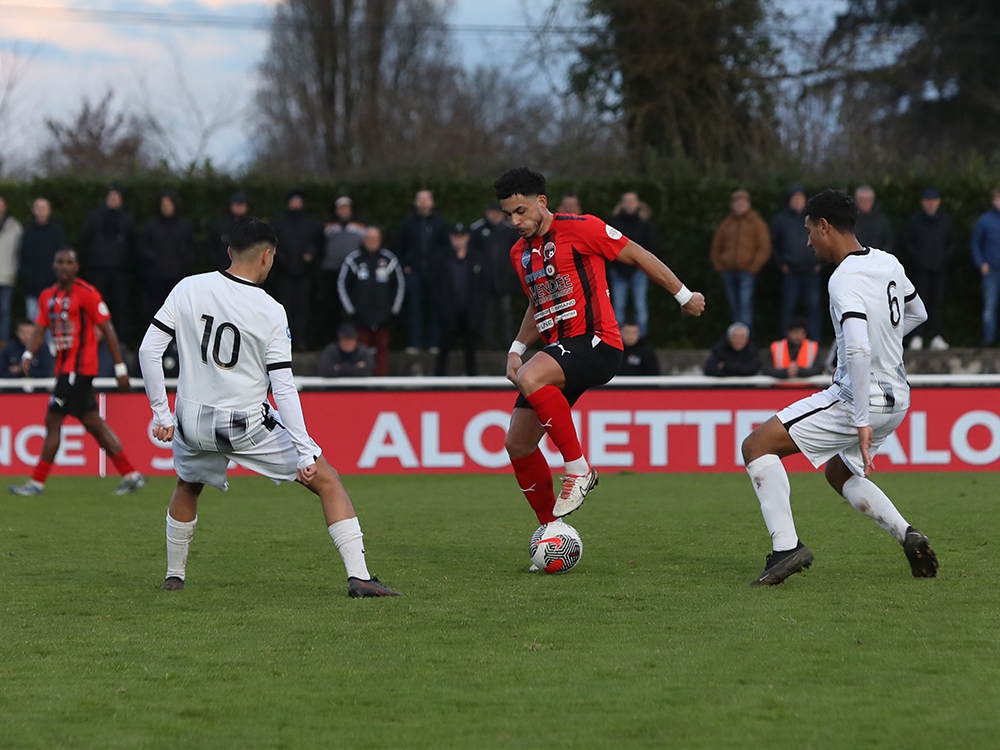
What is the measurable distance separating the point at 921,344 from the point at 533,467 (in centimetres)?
1150

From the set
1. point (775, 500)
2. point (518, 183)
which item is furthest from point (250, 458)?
point (775, 500)

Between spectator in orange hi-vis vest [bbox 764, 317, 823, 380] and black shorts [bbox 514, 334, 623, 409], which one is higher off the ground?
black shorts [bbox 514, 334, 623, 409]

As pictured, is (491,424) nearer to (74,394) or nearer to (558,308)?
(74,394)

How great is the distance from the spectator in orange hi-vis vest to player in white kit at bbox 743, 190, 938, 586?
24.0 feet

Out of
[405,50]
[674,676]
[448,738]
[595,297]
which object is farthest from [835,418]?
[405,50]

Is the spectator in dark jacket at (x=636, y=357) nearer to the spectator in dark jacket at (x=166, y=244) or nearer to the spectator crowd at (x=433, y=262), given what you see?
the spectator crowd at (x=433, y=262)

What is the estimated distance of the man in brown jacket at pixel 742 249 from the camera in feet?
55.1

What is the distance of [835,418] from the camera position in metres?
6.64

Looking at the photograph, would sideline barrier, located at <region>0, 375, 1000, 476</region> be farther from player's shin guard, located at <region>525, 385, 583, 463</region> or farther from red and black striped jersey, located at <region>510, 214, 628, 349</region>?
player's shin guard, located at <region>525, 385, 583, 463</region>

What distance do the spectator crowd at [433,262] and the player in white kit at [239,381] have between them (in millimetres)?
9826

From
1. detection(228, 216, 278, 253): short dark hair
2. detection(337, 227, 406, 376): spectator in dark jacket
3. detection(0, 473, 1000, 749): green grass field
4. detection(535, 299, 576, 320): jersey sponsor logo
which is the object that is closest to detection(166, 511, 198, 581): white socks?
detection(0, 473, 1000, 749): green grass field

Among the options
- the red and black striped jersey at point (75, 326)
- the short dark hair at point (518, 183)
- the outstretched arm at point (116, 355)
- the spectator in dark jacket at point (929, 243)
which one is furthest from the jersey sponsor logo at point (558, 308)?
the spectator in dark jacket at point (929, 243)

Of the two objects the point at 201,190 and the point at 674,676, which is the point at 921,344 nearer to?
the point at 201,190

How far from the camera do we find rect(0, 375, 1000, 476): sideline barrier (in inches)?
534
